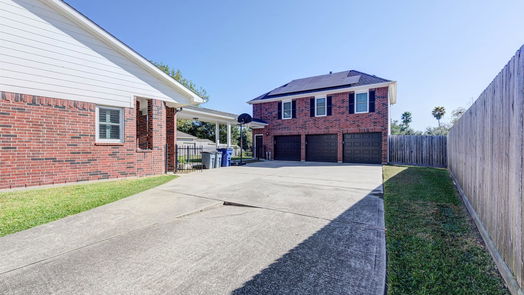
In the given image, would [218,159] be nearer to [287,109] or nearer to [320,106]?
[287,109]

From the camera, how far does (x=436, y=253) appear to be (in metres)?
2.56

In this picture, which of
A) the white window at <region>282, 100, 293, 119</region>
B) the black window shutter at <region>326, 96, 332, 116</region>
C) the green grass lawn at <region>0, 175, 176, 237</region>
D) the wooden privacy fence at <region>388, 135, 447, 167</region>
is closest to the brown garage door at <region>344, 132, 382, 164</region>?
the wooden privacy fence at <region>388, 135, 447, 167</region>

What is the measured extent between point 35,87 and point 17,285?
653 cm

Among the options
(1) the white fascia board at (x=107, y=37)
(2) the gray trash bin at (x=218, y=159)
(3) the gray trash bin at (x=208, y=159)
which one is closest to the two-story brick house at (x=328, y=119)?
(2) the gray trash bin at (x=218, y=159)

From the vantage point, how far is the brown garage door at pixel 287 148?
17.4 meters

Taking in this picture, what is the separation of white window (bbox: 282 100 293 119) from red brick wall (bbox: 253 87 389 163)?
430 mm

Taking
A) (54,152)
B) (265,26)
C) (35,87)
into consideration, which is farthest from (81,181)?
(265,26)

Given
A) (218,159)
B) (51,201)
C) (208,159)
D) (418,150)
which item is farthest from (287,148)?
(51,201)

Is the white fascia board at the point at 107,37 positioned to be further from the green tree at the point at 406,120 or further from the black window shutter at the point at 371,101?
the green tree at the point at 406,120

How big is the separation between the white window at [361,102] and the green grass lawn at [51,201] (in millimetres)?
13506

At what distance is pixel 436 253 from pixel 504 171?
1.14 m

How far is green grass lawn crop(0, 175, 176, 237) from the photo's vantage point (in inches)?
145

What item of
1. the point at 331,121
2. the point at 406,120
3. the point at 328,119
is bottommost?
the point at 331,121

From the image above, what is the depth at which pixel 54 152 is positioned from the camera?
257 inches
